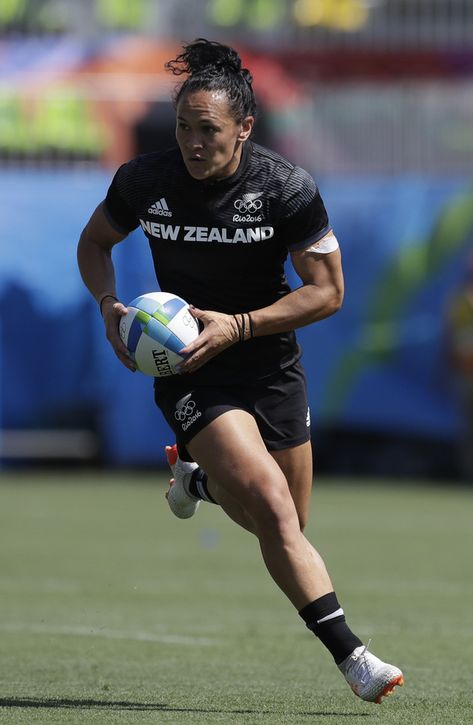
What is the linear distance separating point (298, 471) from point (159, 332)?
0.90 m

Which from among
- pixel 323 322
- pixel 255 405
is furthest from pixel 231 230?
pixel 323 322

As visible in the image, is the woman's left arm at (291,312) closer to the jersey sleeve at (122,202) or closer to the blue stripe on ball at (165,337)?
the blue stripe on ball at (165,337)

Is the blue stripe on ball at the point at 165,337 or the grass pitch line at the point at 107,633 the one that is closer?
the blue stripe on ball at the point at 165,337

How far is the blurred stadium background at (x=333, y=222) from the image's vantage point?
63.5 feet

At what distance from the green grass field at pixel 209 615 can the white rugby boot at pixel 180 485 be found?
777mm

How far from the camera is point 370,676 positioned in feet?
20.0

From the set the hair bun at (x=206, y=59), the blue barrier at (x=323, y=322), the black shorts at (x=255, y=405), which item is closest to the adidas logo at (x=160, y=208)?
the hair bun at (x=206, y=59)

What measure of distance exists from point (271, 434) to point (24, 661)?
6.40ft

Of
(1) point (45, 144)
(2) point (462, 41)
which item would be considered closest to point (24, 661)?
(1) point (45, 144)

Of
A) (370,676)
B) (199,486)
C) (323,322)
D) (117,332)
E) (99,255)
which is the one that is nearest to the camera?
(370,676)

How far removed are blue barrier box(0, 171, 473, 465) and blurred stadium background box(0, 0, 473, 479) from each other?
0.02 metres

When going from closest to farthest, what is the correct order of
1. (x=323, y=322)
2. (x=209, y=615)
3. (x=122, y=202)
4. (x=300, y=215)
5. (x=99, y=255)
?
1. (x=300, y=215)
2. (x=122, y=202)
3. (x=99, y=255)
4. (x=209, y=615)
5. (x=323, y=322)

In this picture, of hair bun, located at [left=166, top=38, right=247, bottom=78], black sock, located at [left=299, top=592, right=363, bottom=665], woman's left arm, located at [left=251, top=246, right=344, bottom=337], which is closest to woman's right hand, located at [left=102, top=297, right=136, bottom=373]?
woman's left arm, located at [left=251, top=246, right=344, bottom=337]

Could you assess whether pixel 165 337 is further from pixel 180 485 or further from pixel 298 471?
pixel 180 485
